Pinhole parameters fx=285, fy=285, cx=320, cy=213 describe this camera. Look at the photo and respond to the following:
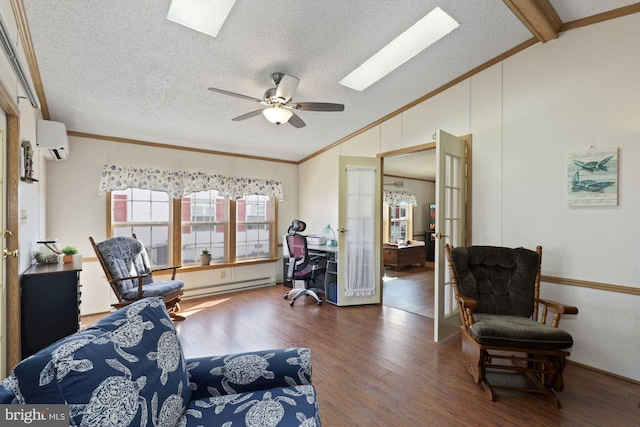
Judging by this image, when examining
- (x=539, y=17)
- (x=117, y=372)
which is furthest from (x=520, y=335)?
(x=539, y=17)

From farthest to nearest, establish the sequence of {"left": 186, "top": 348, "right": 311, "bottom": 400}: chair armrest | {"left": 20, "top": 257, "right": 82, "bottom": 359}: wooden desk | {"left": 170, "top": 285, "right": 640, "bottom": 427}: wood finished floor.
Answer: {"left": 20, "top": 257, "right": 82, "bottom": 359}: wooden desk, {"left": 170, "top": 285, "right": 640, "bottom": 427}: wood finished floor, {"left": 186, "top": 348, "right": 311, "bottom": 400}: chair armrest

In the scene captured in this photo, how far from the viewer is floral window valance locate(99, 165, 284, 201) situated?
3773 millimetres

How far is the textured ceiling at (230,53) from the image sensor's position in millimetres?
2021

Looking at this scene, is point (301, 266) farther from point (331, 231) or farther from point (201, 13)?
point (201, 13)

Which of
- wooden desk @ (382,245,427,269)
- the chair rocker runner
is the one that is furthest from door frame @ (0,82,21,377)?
wooden desk @ (382,245,427,269)

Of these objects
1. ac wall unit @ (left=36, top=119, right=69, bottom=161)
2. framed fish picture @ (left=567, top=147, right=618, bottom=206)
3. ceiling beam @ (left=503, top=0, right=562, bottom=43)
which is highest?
ceiling beam @ (left=503, top=0, right=562, bottom=43)

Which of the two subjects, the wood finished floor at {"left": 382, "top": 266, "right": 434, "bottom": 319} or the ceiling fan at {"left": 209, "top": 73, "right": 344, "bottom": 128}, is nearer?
A: the ceiling fan at {"left": 209, "top": 73, "right": 344, "bottom": 128}

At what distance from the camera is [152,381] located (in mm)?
1016

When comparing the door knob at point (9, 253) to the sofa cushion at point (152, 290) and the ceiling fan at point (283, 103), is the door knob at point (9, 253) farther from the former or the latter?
the ceiling fan at point (283, 103)

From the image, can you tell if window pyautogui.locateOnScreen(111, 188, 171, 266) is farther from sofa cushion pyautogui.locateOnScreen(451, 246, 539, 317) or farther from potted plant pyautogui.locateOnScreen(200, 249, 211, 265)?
sofa cushion pyautogui.locateOnScreen(451, 246, 539, 317)

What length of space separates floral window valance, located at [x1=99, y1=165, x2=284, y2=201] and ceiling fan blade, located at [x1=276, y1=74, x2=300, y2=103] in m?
2.47

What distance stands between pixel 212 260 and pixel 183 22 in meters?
3.52

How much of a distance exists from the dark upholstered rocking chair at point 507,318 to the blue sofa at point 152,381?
1.45 metres

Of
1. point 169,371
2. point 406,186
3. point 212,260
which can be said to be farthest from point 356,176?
point 406,186
